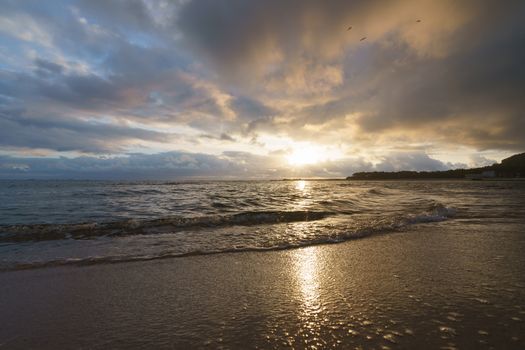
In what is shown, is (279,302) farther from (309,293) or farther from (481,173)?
(481,173)

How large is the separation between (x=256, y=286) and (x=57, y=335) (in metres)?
2.51

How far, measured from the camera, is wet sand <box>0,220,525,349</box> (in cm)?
279

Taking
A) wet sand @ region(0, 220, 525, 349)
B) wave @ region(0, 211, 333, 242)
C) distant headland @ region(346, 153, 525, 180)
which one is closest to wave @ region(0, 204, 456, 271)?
wave @ region(0, 211, 333, 242)

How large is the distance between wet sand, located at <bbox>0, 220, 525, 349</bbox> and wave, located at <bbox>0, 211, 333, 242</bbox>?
4466 millimetres

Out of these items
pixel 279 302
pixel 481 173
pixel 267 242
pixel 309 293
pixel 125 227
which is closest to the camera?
pixel 279 302

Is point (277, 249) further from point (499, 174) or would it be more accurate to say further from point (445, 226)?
point (499, 174)

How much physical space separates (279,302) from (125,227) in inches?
350

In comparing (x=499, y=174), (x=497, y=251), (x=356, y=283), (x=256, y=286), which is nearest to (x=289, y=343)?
(x=256, y=286)

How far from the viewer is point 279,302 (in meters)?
3.69

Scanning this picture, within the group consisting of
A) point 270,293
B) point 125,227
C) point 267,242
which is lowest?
point 125,227

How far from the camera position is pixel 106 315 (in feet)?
11.4

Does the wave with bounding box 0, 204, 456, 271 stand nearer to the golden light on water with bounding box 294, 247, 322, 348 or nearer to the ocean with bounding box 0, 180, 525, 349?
the ocean with bounding box 0, 180, 525, 349

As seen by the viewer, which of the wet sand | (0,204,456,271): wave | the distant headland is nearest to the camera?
the wet sand

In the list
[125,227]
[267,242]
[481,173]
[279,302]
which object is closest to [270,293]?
[279,302]
